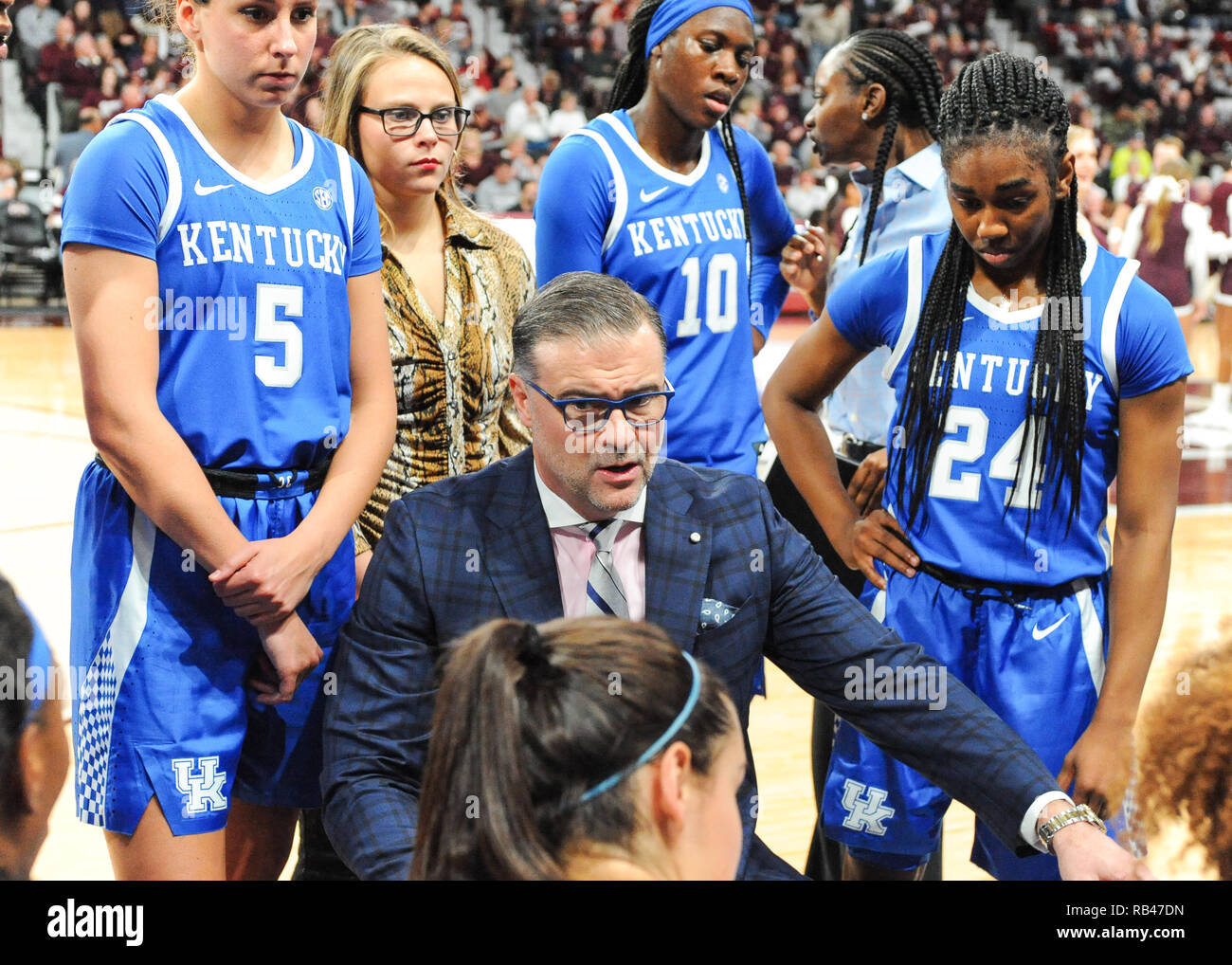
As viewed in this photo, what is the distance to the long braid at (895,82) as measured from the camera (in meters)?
3.28

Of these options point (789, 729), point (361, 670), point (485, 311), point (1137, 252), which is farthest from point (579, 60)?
point (361, 670)

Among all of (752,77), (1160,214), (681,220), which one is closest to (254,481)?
(681,220)

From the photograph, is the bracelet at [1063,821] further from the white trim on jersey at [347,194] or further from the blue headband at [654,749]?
the white trim on jersey at [347,194]

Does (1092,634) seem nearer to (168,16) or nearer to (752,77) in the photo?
(168,16)

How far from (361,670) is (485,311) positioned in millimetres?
1049

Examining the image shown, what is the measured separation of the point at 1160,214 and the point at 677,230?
8641mm

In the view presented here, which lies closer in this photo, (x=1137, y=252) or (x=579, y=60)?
(x=1137, y=252)

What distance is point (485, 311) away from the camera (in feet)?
9.03

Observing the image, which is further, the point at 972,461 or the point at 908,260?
the point at 908,260

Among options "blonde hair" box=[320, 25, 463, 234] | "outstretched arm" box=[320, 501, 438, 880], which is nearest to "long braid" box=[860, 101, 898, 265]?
"blonde hair" box=[320, 25, 463, 234]

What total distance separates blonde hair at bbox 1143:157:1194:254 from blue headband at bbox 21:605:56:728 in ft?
33.2

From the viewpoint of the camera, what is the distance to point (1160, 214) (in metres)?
10.6
